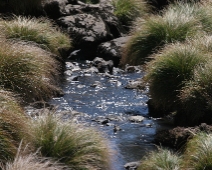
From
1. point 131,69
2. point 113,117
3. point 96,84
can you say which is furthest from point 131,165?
point 131,69

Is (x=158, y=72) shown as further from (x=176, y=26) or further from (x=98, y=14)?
(x=98, y=14)

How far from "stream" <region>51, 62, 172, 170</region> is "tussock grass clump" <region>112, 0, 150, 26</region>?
422cm

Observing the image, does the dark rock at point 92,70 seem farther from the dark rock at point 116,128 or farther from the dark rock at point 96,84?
the dark rock at point 116,128

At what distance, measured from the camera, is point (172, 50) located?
13875 millimetres

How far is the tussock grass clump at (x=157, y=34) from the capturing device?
16.5 m

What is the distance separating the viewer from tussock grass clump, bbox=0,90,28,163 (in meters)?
8.26

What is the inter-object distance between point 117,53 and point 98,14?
3006 millimetres

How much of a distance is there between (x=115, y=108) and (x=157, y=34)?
287 centimetres

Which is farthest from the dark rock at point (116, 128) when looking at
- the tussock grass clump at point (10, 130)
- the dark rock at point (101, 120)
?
the tussock grass clump at point (10, 130)

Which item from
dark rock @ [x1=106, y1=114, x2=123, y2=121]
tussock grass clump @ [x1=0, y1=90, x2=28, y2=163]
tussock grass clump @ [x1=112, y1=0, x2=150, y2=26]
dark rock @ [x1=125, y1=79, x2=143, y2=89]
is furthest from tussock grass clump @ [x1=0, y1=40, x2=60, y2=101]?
tussock grass clump @ [x1=112, y1=0, x2=150, y2=26]

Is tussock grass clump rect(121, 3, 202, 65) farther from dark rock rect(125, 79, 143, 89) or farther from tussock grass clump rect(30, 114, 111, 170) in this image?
tussock grass clump rect(30, 114, 111, 170)

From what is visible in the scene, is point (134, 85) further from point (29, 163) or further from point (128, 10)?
point (29, 163)

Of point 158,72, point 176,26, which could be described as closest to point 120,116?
point 158,72

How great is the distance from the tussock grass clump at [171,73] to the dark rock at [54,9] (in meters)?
8.22
